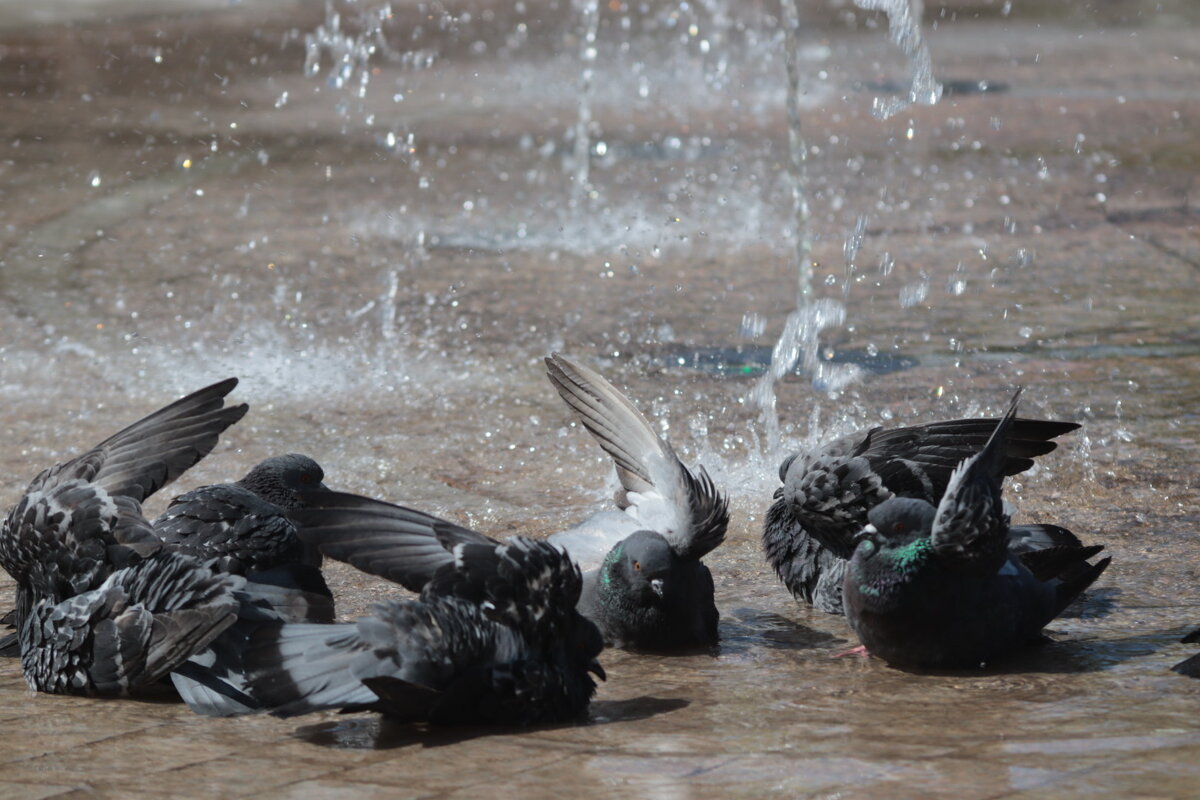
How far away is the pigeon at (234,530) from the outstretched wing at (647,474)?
90 cm

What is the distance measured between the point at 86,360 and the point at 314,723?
14.8 feet

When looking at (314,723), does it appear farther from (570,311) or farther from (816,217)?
(816,217)

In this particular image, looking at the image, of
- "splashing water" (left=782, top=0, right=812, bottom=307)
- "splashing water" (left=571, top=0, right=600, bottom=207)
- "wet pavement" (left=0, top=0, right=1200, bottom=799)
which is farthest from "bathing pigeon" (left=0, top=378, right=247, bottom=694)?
"splashing water" (left=571, top=0, right=600, bottom=207)

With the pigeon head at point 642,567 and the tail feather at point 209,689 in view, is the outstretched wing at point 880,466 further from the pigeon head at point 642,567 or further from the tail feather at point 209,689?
the tail feather at point 209,689

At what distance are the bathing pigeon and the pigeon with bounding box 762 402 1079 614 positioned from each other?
160 cm

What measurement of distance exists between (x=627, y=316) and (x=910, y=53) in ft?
34.0

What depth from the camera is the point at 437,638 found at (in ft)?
10.7

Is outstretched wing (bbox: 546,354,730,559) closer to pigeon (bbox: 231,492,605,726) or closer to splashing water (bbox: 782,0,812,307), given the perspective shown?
pigeon (bbox: 231,492,605,726)

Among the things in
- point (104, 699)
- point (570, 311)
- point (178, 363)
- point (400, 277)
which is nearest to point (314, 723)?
point (104, 699)

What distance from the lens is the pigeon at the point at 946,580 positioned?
3.66 metres

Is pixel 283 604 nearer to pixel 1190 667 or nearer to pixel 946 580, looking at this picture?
pixel 946 580

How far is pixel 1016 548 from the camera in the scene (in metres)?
4.26

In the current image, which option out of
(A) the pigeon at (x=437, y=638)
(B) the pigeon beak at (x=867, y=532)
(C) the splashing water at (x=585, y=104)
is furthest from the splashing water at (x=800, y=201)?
(A) the pigeon at (x=437, y=638)

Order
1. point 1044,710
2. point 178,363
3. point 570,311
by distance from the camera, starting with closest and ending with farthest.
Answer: point 1044,710 → point 178,363 → point 570,311
